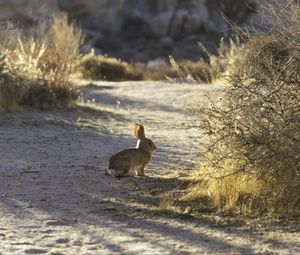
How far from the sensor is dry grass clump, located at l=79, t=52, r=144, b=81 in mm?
26531

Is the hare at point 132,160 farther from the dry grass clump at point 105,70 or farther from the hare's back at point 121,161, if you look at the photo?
the dry grass clump at point 105,70

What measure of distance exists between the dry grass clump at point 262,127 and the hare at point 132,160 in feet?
4.82

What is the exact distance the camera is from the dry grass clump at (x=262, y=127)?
7.23 metres

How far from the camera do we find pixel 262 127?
7270 millimetres

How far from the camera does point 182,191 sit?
833cm

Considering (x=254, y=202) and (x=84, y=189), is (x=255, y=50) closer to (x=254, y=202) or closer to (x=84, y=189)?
(x=254, y=202)

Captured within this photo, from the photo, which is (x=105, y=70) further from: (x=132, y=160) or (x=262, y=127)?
(x=262, y=127)

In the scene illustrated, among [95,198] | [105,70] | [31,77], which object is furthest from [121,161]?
[105,70]

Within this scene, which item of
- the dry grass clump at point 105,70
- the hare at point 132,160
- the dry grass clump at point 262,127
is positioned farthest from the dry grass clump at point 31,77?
the dry grass clump at point 262,127

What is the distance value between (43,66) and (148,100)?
9.03ft

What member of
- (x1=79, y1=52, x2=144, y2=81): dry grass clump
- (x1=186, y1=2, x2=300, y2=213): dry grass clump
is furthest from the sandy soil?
(x1=79, y1=52, x2=144, y2=81): dry grass clump

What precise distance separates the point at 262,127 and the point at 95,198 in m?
1.87

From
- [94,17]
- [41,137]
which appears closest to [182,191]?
[41,137]

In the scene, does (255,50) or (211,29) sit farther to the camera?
(211,29)
